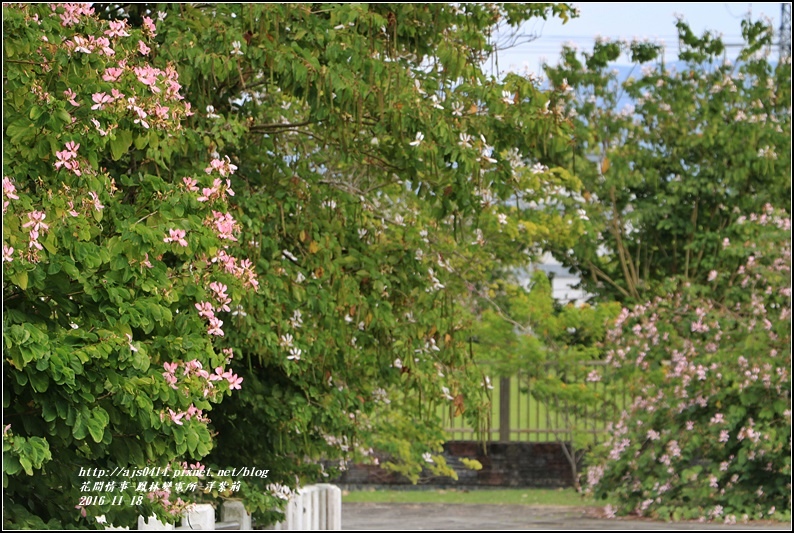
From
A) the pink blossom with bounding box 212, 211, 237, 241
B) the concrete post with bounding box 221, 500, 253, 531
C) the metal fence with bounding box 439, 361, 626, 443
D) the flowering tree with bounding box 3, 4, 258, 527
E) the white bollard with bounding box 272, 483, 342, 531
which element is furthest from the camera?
the metal fence with bounding box 439, 361, 626, 443

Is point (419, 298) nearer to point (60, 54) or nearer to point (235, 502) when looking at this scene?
point (235, 502)

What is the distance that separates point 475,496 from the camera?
19.8m

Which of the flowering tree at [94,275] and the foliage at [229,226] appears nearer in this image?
the flowering tree at [94,275]

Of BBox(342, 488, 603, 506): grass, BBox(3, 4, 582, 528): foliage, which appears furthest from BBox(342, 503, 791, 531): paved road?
BBox(3, 4, 582, 528): foliage

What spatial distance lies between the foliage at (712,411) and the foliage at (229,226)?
15.8ft

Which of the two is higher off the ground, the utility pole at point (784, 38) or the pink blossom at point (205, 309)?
the utility pole at point (784, 38)

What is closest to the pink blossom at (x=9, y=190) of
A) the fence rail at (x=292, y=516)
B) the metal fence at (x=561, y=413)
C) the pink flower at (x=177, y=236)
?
the pink flower at (x=177, y=236)

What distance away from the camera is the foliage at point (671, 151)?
2022 centimetres

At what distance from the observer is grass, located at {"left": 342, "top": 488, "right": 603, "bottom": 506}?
1862cm

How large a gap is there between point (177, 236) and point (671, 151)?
16.8 m

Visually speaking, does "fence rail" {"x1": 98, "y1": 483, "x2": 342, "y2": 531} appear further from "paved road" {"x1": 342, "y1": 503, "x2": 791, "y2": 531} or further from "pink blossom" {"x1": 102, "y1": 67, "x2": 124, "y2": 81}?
"paved road" {"x1": 342, "y1": 503, "x2": 791, "y2": 531}

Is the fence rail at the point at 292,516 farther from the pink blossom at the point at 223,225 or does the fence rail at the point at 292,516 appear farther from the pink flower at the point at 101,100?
the pink flower at the point at 101,100

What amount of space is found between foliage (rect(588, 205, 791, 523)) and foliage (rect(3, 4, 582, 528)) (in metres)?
4.80

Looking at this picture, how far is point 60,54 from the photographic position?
220 inches
